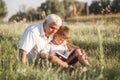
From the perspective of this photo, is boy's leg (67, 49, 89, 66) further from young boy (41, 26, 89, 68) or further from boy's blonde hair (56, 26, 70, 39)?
boy's blonde hair (56, 26, 70, 39)

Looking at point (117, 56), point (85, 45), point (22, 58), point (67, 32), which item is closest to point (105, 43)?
point (85, 45)

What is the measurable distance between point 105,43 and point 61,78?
163 inches

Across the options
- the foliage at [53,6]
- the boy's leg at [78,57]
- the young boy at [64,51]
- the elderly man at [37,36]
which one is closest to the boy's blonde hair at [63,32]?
the young boy at [64,51]

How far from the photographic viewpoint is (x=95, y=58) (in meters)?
7.01

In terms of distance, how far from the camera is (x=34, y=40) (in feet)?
18.9

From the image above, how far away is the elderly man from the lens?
5.62 m

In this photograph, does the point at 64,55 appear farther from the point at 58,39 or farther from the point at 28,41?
the point at 28,41

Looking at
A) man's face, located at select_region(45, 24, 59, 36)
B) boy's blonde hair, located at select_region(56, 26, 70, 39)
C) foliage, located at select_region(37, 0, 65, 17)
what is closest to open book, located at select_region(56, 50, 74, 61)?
boy's blonde hair, located at select_region(56, 26, 70, 39)

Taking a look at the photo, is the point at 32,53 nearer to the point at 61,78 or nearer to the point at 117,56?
the point at 61,78

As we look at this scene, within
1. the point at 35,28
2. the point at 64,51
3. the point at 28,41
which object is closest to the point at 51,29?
the point at 35,28

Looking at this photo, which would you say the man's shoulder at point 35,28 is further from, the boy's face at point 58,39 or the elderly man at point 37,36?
the boy's face at point 58,39

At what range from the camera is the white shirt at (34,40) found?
5.64 m

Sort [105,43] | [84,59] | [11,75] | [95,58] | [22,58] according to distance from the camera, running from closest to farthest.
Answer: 1. [11,75]
2. [22,58]
3. [84,59]
4. [95,58]
5. [105,43]

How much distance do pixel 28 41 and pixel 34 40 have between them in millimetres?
142
